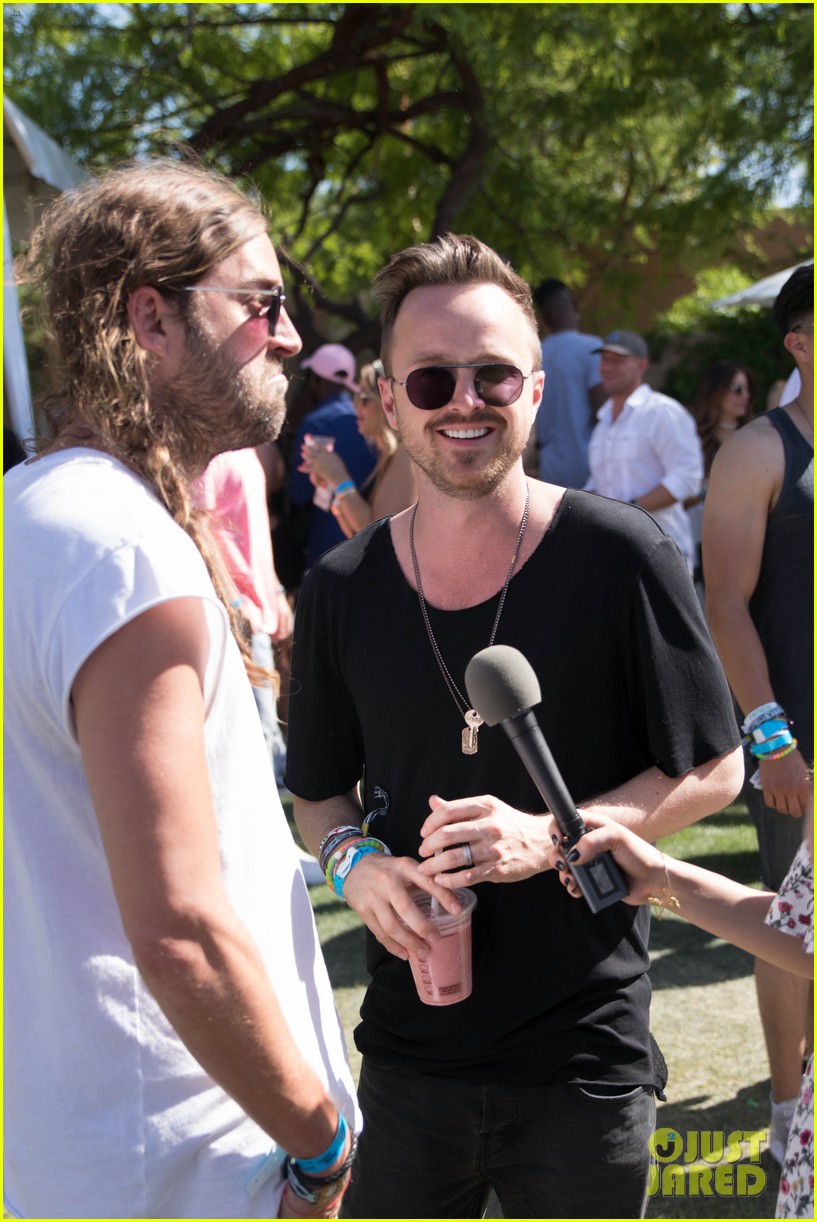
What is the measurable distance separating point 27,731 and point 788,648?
264 cm

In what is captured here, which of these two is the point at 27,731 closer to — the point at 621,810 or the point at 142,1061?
the point at 142,1061

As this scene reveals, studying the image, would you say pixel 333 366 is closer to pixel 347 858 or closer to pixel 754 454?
pixel 754 454

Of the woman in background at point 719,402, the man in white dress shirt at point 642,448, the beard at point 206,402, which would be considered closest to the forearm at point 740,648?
the beard at point 206,402

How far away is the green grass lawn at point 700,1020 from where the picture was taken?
3.77 meters

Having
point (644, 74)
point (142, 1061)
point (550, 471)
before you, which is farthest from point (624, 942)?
point (644, 74)

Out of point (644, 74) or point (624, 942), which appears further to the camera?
point (644, 74)

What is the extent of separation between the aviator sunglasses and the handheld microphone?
620 millimetres

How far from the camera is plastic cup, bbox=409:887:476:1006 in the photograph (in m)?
2.02

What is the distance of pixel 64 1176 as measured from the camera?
1588 millimetres

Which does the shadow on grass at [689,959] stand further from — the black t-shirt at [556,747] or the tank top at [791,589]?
the black t-shirt at [556,747]

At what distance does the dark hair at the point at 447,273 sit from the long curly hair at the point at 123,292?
0.67m

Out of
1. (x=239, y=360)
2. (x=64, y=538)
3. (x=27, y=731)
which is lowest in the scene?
(x=27, y=731)

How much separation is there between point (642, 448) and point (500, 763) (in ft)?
16.3

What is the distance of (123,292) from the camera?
1.75 metres
